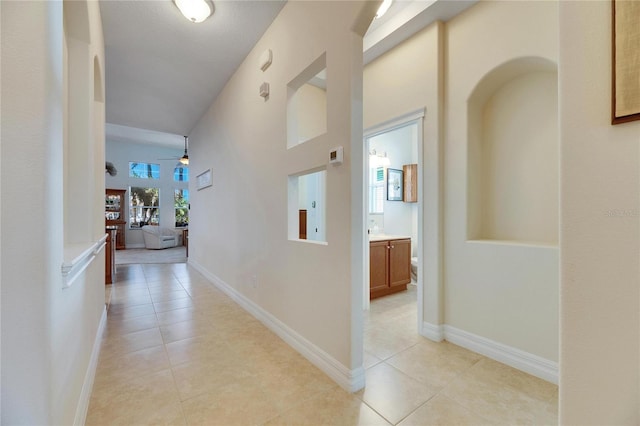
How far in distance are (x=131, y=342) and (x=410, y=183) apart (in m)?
4.38

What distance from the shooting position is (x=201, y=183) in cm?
505

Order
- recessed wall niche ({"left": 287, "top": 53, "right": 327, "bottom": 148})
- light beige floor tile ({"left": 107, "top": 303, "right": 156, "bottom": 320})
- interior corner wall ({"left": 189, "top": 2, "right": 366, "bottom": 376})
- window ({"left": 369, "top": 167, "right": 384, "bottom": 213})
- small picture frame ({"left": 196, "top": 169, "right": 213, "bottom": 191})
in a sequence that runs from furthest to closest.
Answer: window ({"left": 369, "top": 167, "right": 384, "bottom": 213}) < small picture frame ({"left": 196, "top": 169, "right": 213, "bottom": 191}) < recessed wall niche ({"left": 287, "top": 53, "right": 327, "bottom": 148}) < light beige floor tile ({"left": 107, "top": 303, "right": 156, "bottom": 320}) < interior corner wall ({"left": 189, "top": 2, "right": 366, "bottom": 376})

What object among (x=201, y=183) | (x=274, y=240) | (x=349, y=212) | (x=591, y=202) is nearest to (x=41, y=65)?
(x=349, y=212)

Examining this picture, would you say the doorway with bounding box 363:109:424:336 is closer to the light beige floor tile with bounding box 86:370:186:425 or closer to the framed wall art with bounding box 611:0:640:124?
the light beige floor tile with bounding box 86:370:186:425

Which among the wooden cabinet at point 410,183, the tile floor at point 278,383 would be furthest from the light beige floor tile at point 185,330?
the wooden cabinet at point 410,183

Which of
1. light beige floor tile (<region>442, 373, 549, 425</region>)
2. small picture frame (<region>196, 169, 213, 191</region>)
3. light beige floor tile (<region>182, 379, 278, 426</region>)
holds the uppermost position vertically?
small picture frame (<region>196, 169, 213, 191</region>)

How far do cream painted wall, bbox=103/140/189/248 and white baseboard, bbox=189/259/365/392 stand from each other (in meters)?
7.81

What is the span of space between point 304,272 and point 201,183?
372 cm

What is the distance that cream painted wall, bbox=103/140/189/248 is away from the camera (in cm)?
881

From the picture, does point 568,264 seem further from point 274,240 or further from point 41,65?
point 274,240

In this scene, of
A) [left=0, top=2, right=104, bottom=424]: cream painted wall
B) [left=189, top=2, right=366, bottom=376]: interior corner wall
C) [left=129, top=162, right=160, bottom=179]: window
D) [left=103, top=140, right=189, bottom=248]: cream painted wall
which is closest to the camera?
[left=0, top=2, right=104, bottom=424]: cream painted wall

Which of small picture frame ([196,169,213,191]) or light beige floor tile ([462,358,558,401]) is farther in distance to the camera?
small picture frame ([196,169,213,191])

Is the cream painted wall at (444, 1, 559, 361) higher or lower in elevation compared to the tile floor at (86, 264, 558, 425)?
higher

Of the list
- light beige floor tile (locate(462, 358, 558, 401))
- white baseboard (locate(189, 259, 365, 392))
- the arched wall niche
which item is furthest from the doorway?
light beige floor tile (locate(462, 358, 558, 401))
